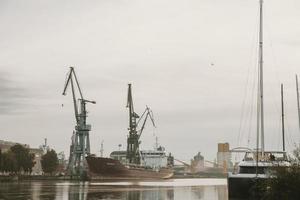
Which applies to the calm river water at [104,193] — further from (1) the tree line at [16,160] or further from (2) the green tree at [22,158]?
(2) the green tree at [22,158]

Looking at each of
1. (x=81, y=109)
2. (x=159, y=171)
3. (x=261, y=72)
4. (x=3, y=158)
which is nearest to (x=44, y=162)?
(x=81, y=109)

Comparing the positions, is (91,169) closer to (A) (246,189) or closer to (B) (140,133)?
(B) (140,133)

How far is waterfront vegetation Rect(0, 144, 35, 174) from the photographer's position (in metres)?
135

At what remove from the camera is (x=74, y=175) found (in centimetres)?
16575

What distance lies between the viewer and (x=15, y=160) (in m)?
140

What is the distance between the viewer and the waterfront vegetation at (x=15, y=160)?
135m

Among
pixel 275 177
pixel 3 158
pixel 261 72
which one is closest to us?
pixel 275 177

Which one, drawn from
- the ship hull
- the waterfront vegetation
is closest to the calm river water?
the waterfront vegetation

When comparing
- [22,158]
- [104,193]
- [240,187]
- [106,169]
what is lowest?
[104,193]

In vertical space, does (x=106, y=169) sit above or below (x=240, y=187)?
below

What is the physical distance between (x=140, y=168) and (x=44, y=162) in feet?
107

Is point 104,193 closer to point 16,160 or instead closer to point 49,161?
point 16,160

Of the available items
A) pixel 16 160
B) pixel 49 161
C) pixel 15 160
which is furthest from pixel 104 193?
pixel 49 161

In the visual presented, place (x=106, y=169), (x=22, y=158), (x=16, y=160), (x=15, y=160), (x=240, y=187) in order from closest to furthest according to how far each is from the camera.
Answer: (x=240, y=187) → (x=15, y=160) → (x=16, y=160) → (x=22, y=158) → (x=106, y=169)
